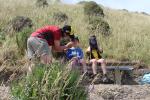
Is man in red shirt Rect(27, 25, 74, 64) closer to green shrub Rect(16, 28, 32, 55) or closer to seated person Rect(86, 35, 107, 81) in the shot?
seated person Rect(86, 35, 107, 81)

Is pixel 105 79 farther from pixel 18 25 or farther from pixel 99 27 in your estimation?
pixel 99 27

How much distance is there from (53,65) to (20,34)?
32.8 ft

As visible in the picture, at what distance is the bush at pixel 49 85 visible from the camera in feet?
25.1

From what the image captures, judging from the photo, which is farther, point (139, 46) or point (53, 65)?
point (139, 46)

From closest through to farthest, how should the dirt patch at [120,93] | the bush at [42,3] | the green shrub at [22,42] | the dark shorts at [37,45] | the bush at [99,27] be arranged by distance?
the dark shorts at [37,45] < the dirt patch at [120,93] < the green shrub at [22,42] < the bush at [99,27] < the bush at [42,3]

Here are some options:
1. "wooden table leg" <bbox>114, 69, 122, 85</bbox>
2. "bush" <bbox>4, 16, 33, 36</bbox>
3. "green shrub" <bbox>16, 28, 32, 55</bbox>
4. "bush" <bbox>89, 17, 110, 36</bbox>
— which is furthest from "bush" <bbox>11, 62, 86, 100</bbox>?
"bush" <bbox>89, 17, 110, 36</bbox>

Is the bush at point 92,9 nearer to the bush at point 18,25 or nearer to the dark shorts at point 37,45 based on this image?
the bush at point 18,25

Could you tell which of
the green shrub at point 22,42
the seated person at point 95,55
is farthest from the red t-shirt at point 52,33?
the green shrub at point 22,42

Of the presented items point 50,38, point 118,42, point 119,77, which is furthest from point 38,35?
point 118,42

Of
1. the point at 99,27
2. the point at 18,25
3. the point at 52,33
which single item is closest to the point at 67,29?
the point at 52,33

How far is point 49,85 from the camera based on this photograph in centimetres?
768

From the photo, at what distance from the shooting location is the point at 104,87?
41.0 ft

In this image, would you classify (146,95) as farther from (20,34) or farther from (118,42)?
(118,42)

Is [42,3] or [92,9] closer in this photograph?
[92,9]
